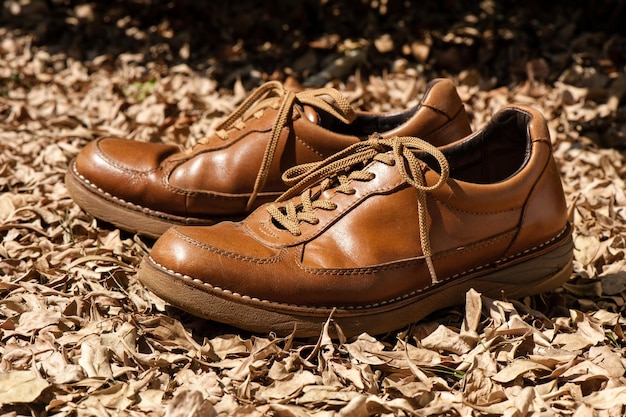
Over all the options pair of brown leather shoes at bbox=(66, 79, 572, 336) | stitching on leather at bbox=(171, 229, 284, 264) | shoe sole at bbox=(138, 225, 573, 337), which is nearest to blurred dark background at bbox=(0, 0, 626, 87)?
pair of brown leather shoes at bbox=(66, 79, 572, 336)

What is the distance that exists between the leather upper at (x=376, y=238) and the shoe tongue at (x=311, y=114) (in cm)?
40

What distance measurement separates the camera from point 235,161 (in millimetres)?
2479

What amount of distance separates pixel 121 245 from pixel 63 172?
74 cm

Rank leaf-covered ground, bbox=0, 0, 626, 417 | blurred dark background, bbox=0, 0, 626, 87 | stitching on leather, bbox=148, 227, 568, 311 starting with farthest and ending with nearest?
1. blurred dark background, bbox=0, 0, 626, 87
2. stitching on leather, bbox=148, 227, 568, 311
3. leaf-covered ground, bbox=0, 0, 626, 417

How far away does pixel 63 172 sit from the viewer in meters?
3.09

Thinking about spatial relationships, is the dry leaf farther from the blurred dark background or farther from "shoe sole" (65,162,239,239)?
the blurred dark background

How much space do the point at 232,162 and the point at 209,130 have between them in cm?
119

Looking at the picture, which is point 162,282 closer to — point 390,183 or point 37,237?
point 390,183

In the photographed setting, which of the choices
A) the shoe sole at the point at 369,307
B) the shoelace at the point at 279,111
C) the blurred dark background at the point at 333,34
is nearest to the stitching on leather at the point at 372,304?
the shoe sole at the point at 369,307

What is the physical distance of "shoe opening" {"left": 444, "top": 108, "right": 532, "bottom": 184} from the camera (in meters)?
2.29

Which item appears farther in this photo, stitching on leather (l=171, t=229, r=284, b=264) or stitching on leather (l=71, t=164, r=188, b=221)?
stitching on leather (l=71, t=164, r=188, b=221)

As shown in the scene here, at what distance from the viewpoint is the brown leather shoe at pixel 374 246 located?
1974mm

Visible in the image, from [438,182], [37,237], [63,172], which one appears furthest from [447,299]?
[63,172]

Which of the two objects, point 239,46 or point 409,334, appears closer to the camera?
point 409,334
